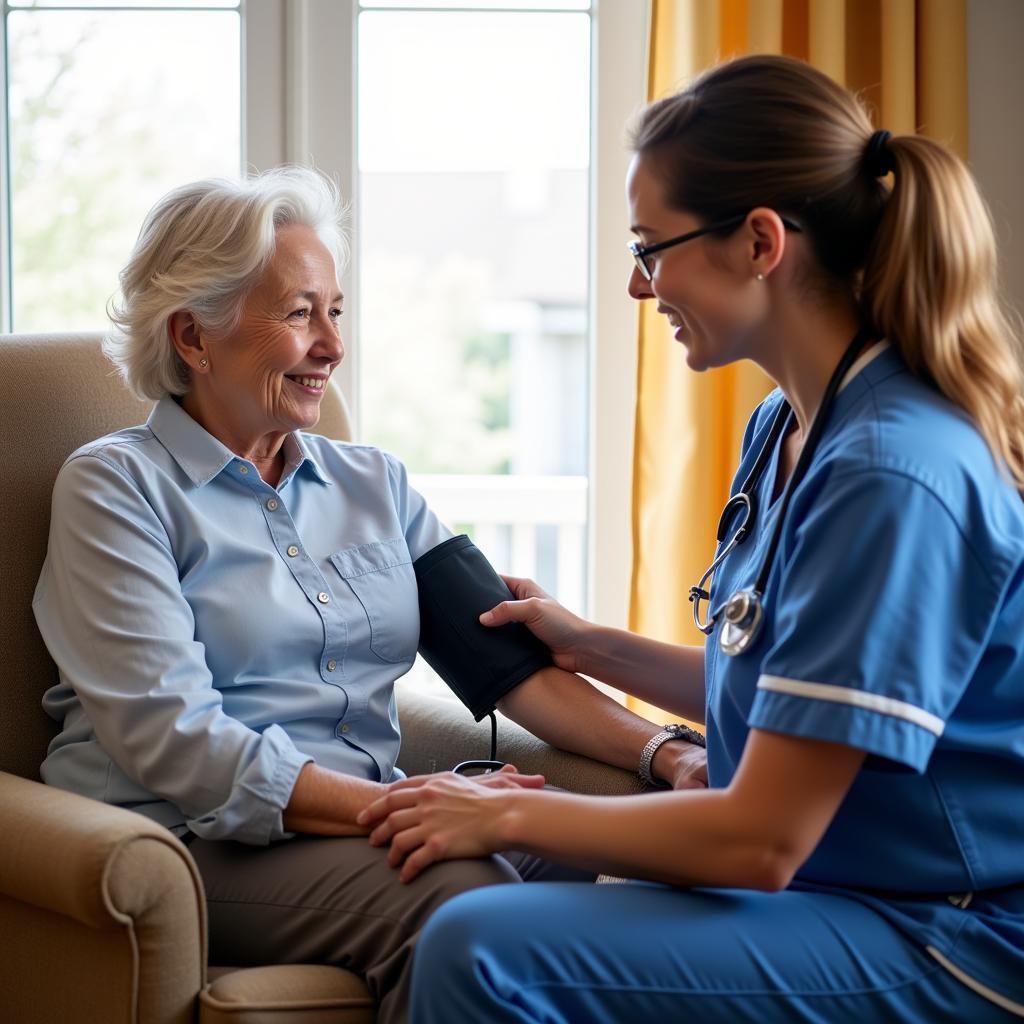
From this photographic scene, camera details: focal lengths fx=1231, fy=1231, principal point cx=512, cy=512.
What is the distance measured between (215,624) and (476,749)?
0.50 meters

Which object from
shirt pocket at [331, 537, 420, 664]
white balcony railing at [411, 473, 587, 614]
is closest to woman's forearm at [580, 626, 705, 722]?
shirt pocket at [331, 537, 420, 664]

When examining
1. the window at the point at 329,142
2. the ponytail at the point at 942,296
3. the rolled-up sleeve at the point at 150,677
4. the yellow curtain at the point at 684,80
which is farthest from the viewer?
the window at the point at 329,142

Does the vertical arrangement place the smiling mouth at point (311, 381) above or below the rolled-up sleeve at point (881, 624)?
above

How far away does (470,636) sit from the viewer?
1.89m

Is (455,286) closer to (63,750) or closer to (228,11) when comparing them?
(228,11)

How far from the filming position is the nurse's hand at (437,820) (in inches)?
55.2

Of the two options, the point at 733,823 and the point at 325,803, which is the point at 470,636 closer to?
the point at 325,803

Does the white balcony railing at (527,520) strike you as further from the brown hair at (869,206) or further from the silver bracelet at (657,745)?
the brown hair at (869,206)

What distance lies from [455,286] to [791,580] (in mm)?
2252

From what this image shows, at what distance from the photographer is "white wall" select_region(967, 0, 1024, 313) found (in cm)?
266

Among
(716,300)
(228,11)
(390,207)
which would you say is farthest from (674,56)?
(716,300)

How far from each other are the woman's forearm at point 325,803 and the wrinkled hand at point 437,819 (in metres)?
0.02

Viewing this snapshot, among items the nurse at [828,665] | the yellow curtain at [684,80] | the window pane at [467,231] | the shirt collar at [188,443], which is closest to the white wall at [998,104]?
the yellow curtain at [684,80]

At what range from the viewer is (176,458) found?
5.72 ft
